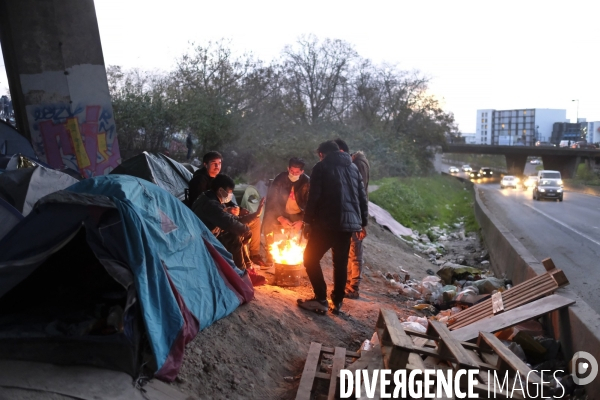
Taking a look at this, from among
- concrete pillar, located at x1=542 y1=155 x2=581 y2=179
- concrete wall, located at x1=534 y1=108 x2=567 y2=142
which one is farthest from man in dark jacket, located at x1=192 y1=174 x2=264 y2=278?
concrete wall, located at x1=534 y1=108 x2=567 y2=142

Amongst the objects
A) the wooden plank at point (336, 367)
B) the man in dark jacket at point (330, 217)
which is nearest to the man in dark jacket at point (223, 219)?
the man in dark jacket at point (330, 217)

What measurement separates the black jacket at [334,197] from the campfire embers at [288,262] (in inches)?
46.3

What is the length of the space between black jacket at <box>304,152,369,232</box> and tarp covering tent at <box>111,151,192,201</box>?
12.1 ft

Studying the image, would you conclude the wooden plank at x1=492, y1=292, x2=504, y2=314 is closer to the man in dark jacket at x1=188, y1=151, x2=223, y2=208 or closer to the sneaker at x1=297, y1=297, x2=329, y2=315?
the sneaker at x1=297, y1=297, x2=329, y2=315

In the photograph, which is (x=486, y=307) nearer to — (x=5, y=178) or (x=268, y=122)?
(x=5, y=178)

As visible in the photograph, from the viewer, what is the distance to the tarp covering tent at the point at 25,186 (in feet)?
23.3

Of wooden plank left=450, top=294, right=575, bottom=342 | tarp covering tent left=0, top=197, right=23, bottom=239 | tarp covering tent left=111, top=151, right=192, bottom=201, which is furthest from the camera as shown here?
tarp covering tent left=111, top=151, right=192, bottom=201

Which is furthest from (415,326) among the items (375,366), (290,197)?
(290,197)

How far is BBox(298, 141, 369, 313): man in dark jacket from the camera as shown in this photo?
6.98m

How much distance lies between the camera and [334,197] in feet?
23.0

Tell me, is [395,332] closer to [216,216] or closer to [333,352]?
[333,352]

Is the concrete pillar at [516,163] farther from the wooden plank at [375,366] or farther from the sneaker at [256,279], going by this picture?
the wooden plank at [375,366]

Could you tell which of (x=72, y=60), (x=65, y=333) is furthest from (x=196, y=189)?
(x=72, y=60)

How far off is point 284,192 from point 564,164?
6498 centimetres
